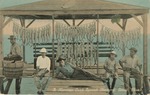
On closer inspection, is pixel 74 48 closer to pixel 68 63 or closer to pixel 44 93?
pixel 68 63

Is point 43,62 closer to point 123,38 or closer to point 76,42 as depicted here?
point 76,42

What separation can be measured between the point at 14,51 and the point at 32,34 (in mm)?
445


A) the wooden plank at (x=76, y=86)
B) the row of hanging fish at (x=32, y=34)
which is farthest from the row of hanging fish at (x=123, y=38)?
the row of hanging fish at (x=32, y=34)

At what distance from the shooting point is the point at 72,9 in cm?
909

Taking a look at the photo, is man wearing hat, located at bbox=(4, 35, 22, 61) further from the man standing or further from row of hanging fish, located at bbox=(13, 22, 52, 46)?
row of hanging fish, located at bbox=(13, 22, 52, 46)

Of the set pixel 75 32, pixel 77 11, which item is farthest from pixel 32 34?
pixel 77 11

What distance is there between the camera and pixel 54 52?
9.23 meters

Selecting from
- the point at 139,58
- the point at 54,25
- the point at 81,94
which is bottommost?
the point at 81,94

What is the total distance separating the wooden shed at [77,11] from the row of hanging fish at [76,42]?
17cm

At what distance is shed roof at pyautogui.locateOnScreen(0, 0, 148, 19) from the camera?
9.09m

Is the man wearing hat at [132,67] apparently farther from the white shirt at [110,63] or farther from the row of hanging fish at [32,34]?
the row of hanging fish at [32,34]

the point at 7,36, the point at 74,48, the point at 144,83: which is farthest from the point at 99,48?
the point at 7,36

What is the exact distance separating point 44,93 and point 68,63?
683 millimetres

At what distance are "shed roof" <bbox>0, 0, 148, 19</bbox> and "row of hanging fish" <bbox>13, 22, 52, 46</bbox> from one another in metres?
0.22
